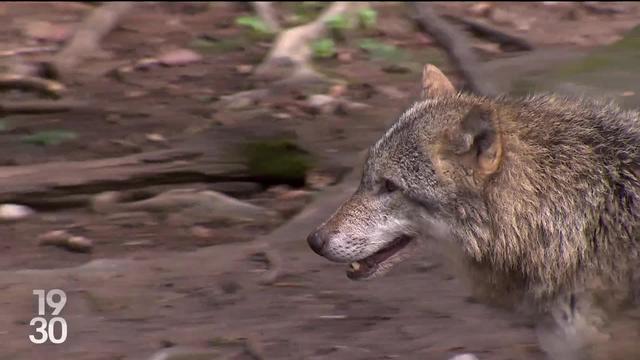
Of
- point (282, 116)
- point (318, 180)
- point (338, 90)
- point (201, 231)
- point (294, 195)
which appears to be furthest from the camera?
point (338, 90)

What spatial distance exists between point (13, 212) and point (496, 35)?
5.78 metres

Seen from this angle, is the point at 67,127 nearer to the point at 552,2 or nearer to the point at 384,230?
the point at 384,230

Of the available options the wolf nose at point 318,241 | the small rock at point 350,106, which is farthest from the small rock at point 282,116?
the wolf nose at point 318,241

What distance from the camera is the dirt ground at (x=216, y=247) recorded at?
5.80 m

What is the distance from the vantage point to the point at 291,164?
7.90 meters

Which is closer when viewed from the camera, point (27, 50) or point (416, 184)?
point (416, 184)

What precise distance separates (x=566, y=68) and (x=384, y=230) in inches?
142

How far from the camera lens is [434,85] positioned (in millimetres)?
5742

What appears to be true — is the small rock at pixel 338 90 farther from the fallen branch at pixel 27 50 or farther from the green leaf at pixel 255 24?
the fallen branch at pixel 27 50

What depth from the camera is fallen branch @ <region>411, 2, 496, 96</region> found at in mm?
9359

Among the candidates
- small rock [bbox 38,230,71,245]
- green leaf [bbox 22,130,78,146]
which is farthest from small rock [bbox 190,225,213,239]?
green leaf [bbox 22,130,78,146]

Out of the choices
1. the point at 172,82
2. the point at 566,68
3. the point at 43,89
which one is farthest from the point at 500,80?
the point at 43,89

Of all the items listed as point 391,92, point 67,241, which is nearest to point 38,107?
point 67,241

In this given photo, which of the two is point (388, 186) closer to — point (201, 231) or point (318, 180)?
point (201, 231)
